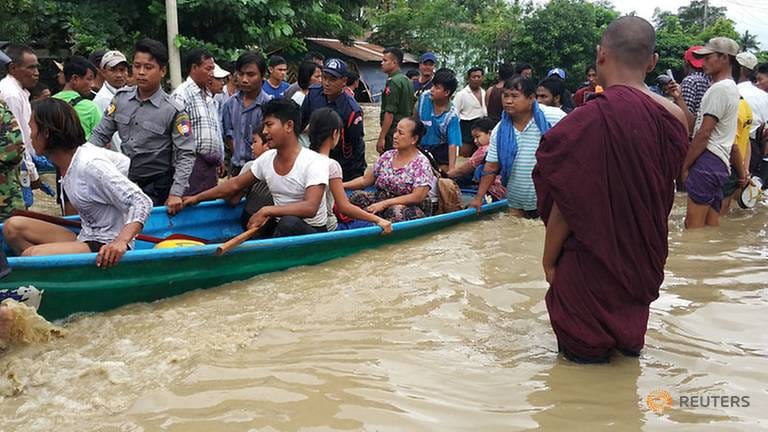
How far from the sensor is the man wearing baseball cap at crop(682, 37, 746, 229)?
5254mm

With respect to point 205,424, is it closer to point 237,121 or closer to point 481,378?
point 481,378

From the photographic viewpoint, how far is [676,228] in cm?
618

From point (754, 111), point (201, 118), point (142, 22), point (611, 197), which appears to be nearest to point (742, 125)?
point (754, 111)

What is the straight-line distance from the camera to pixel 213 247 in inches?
161

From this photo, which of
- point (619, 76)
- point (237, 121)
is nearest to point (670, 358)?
point (619, 76)

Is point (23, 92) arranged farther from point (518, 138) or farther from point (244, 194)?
point (518, 138)

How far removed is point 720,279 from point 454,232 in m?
2.27

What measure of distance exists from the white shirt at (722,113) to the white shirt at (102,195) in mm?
4334

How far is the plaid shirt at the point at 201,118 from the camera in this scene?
511 cm

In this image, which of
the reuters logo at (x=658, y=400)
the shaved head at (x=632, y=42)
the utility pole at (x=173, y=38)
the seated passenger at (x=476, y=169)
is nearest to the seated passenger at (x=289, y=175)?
the shaved head at (x=632, y=42)

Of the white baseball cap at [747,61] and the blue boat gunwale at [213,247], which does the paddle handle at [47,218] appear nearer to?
the blue boat gunwale at [213,247]

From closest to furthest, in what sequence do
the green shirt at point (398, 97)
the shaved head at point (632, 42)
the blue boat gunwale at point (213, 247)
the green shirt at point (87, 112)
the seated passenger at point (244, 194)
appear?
1. the shaved head at point (632, 42)
2. the blue boat gunwale at point (213, 247)
3. the seated passenger at point (244, 194)
4. the green shirt at point (87, 112)
5. the green shirt at point (398, 97)

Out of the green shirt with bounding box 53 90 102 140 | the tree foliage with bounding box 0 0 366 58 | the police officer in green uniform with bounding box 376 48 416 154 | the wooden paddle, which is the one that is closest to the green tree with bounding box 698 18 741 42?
the tree foliage with bounding box 0 0 366 58

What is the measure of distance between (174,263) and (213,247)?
0.82ft
